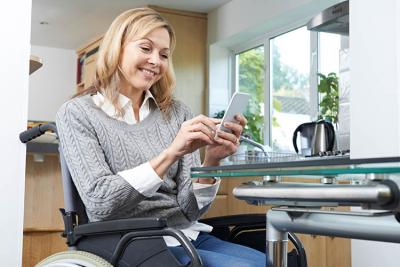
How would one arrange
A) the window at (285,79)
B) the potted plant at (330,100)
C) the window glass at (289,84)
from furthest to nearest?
the window glass at (289,84), the window at (285,79), the potted plant at (330,100)

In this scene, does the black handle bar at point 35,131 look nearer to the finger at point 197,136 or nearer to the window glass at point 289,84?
the finger at point 197,136

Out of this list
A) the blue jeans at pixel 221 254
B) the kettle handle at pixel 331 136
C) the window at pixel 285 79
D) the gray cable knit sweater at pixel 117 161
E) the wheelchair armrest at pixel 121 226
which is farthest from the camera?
the window at pixel 285 79

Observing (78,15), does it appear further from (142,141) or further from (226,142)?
(226,142)

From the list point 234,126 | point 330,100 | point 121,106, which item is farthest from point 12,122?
point 330,100

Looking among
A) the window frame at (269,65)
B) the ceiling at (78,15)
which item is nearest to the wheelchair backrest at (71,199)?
the window frame at (269,65)

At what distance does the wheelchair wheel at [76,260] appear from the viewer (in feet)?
3.92

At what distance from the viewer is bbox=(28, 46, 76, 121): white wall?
24.3 feet

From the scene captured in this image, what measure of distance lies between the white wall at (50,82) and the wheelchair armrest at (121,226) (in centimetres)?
639

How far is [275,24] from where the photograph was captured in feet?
15.2

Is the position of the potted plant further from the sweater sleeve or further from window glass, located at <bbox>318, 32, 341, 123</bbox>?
the sweater sleeve

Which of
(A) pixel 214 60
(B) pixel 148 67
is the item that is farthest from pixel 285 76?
(B) pixel 148 67

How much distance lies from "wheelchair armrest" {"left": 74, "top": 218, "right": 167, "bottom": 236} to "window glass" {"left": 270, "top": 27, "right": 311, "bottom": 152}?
10.6 ft

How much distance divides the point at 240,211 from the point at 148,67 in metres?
2.38

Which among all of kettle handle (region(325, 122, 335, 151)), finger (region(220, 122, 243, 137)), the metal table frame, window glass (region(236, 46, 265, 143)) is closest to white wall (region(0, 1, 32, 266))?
finger (region(220, 122, 243, 137))
